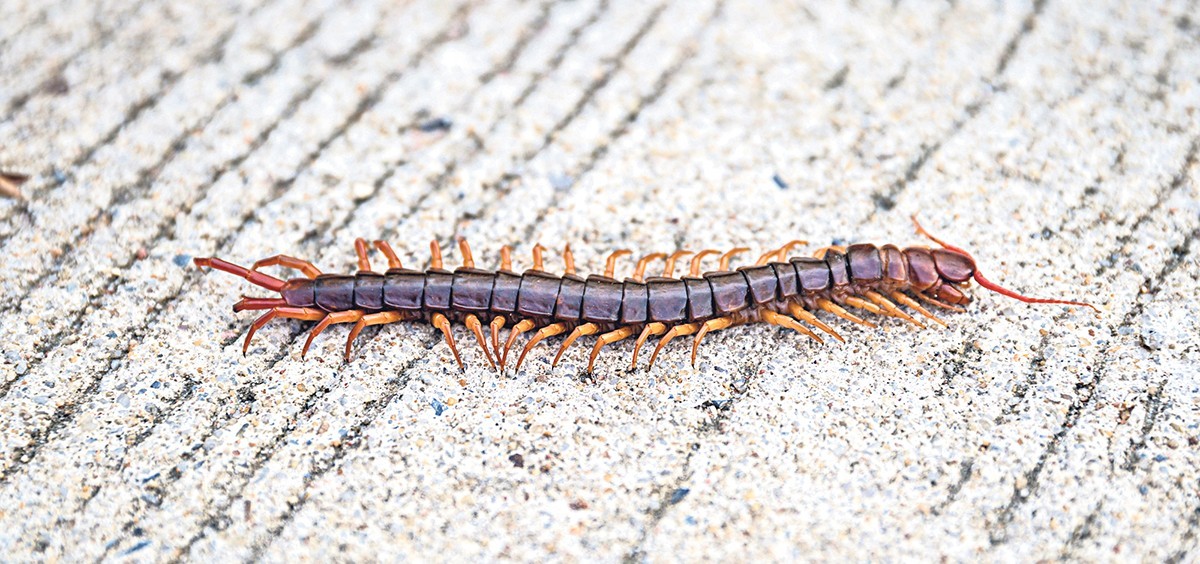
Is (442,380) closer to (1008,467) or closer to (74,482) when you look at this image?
(74,482)

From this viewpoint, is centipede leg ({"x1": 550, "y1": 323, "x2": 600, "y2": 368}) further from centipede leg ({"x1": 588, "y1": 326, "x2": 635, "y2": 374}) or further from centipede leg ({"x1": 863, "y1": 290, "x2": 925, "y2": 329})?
centipede leg ({"x1": 863, "y1": 290, "x2": 925, "y2": 329})

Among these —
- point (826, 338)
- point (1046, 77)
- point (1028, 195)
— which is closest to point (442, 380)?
point (826, 338)

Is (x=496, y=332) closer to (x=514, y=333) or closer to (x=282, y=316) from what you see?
(x=514, y=333)

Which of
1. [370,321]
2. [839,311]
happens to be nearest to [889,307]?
[839,311]

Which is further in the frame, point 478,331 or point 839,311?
point 839,311

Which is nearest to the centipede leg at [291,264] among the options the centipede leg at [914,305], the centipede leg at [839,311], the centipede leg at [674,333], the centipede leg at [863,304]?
the centipede leg at [674,333]

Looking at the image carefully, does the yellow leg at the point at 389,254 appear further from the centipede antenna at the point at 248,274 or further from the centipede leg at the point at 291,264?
the centipede antenna at the point at 248,274

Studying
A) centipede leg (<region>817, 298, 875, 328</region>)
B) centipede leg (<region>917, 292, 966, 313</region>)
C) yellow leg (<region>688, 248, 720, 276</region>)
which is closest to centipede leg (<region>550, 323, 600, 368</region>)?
yellow leg (<region>688, 248, 720, 276</region>)
